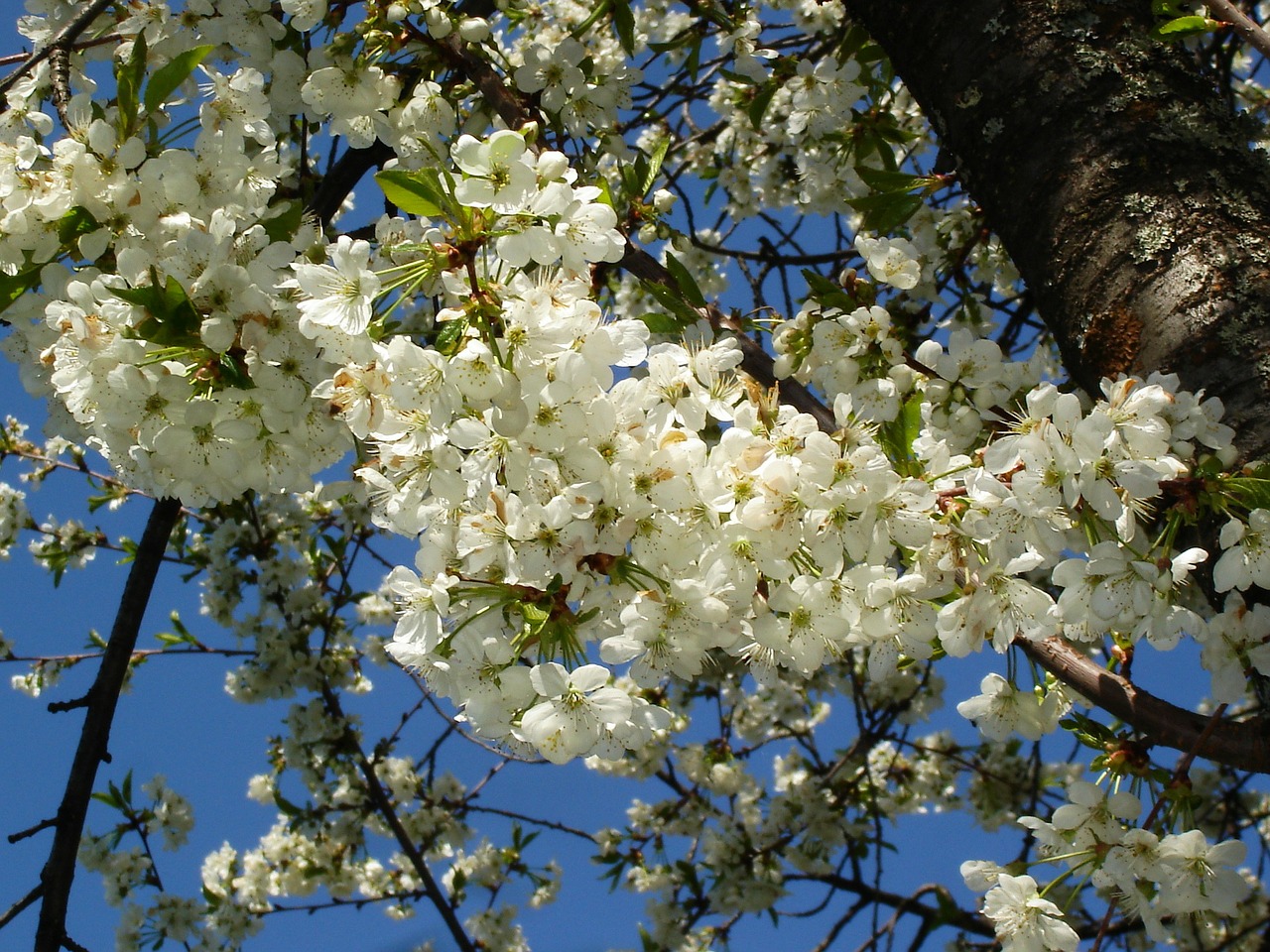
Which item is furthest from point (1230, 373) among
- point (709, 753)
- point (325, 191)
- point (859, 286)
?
point (709, 753)

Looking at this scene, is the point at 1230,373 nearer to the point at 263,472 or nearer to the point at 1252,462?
the point at 1252,462

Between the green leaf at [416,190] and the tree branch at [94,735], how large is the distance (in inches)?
51.9

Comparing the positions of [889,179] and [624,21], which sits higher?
[624,21]

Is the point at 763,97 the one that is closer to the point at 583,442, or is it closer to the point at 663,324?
the point at 663,324

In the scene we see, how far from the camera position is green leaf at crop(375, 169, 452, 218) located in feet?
4.00

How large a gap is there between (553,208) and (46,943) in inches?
70.2

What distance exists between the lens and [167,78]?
1568mm

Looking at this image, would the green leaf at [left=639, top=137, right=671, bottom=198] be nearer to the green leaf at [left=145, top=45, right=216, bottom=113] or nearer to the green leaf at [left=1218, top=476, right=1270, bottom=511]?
the green leaf at [left=145, top=45, right=216, bottom=113]

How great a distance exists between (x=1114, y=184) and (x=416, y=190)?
114 centimetres

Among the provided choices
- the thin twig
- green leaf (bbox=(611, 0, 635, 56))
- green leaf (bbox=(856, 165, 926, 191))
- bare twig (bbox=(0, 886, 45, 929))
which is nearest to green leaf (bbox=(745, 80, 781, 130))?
green leaf (bbox=(611, 0, 635, 56))

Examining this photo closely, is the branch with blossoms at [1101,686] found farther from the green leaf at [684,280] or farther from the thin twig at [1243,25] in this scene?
the thin twig at [1243,25]

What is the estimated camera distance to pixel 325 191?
8.54ft

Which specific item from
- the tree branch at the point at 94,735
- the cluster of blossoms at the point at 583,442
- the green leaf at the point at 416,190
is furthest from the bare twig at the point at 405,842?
the green leaf at the point at 416,190

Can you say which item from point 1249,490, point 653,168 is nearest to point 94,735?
point 653,168
